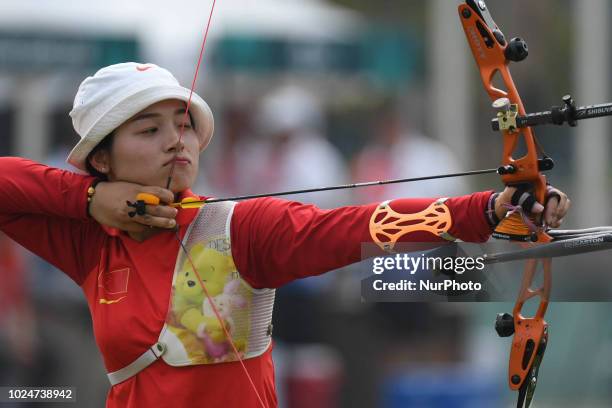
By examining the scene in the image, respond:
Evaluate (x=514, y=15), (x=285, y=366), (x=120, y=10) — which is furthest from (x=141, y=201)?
(x=514, y=15)

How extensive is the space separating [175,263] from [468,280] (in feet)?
2.36

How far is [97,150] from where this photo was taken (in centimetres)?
336

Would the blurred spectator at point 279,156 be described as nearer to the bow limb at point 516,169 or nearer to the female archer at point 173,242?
the female archer at point 173,242

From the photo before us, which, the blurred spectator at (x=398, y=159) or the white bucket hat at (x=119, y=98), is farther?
the blurred spectator at (x=398, y=159)

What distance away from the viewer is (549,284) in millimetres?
3047

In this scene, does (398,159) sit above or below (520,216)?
below

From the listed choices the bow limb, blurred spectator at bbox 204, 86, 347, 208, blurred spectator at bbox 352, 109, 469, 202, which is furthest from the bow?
blurred spectator at bbox 352, 109, 469, 202

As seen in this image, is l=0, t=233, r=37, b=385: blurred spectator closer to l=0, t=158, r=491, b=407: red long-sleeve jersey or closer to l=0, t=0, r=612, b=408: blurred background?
l=0, t=0, r=612, b=408: blurred background

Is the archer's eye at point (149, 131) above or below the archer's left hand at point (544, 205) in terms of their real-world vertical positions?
above

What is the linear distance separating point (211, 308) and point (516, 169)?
821 millimetres

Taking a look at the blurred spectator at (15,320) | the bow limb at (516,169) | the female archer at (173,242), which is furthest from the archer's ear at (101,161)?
the blurred spectator at (15,320)

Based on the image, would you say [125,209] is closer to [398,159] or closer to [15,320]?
[15,320]

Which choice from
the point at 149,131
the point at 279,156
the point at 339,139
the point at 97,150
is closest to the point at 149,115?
the point at 149,131

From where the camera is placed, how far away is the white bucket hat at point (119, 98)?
10.5 ft
